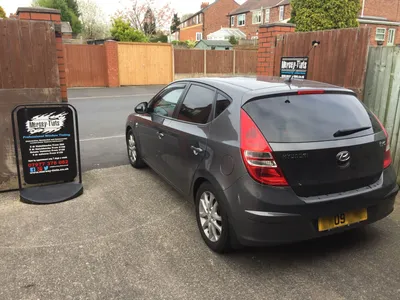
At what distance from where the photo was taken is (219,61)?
23750 mm

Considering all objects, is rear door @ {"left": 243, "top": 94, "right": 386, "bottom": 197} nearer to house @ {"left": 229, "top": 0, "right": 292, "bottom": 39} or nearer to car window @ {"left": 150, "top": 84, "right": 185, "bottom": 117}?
car window @ {"left": 150, "top": 84, "right": 185, "bottom": 117}

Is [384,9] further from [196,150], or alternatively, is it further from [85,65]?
[196,150]

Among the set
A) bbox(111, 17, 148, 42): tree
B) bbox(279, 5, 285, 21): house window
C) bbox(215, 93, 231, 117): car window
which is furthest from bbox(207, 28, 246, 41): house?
bbox(215, 93, 231, 117): car window

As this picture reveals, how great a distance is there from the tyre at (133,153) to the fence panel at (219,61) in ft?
61.4

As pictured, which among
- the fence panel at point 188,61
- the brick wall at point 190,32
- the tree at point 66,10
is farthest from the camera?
the brick wall at point 190,32

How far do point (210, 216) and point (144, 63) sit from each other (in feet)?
60.8

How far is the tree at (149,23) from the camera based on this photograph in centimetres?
3997

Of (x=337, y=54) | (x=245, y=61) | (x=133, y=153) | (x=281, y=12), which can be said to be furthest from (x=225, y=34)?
(x=133, y=153)

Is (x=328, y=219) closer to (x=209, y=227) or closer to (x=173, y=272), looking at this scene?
(x=209, y=227)

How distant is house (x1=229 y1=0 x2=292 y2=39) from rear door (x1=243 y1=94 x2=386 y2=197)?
4185cm

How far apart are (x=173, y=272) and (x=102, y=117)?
840 cm

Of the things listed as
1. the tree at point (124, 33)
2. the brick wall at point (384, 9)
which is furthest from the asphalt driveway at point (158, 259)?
the brick wall at point (384, 9)

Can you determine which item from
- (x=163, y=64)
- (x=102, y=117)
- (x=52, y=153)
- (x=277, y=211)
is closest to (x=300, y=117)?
(x=277, y=211)

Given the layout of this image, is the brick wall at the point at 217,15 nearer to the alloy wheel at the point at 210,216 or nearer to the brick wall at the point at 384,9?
the brick wall at the point at 384,9
